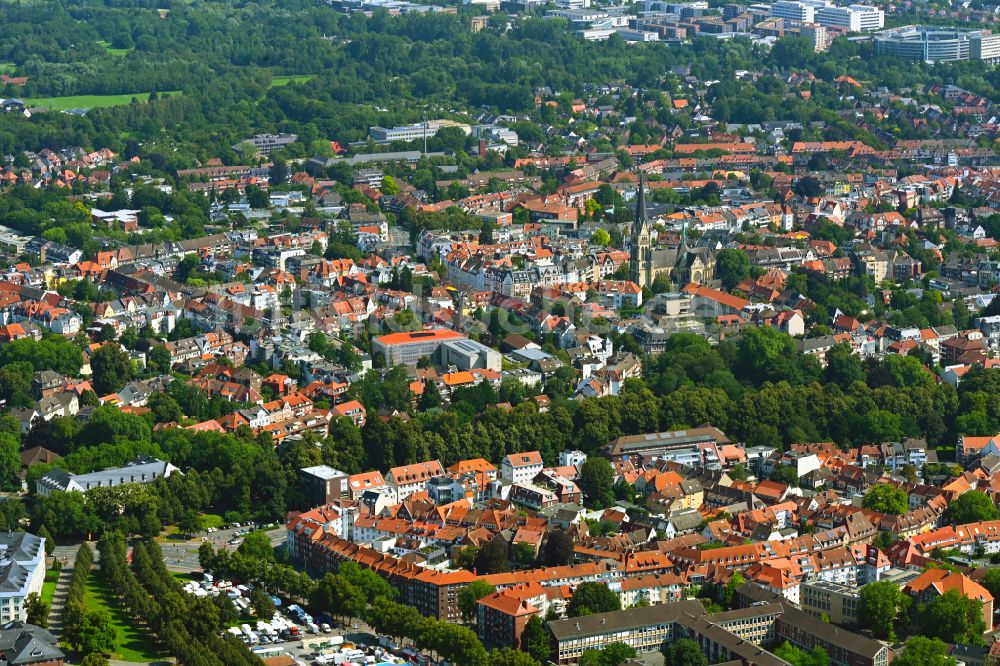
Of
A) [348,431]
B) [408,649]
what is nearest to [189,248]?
[348,431]

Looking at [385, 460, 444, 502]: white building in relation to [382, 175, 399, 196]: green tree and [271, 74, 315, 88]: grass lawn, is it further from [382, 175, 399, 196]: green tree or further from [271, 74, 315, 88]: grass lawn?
[271, 74, 315, 88]: grass lawn

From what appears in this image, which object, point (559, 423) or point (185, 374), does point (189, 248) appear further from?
point (559, 423)

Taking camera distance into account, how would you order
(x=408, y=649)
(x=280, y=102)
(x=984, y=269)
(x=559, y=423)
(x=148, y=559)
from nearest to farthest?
1. (x=408, y=649)
2. (x=148, y=559)
3. (x=559, y=423)
4. (x=984, y=269)
5. (x=280, y=102)

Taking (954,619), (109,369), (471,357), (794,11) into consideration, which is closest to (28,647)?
(954,619)

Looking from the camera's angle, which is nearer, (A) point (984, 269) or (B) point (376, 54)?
(A) point (984, 269)

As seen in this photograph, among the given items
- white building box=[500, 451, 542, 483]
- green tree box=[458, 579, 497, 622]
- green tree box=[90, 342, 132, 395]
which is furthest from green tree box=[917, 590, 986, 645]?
green tree box=[90, 342, 132, 395]

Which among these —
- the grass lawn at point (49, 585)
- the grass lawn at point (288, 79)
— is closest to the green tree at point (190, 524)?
the grass lawn at point (49, 585)
